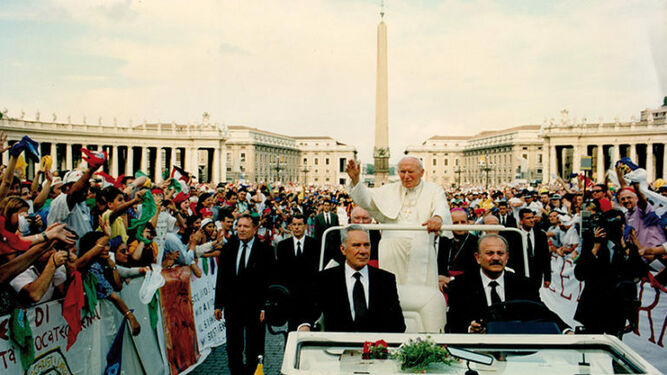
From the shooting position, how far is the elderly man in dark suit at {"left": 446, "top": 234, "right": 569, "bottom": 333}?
4.30 m

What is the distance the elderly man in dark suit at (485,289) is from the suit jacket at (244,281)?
2662 millimetres

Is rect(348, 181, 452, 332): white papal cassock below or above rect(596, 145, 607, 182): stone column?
below

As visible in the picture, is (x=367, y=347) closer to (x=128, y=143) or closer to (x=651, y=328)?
(x=651, y=328)

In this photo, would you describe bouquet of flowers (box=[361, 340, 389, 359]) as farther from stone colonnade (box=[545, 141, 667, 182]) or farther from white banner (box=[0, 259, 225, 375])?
stone colonnade (box=[545, 141, 667, 182])

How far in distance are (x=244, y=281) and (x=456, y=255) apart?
99.9 inches

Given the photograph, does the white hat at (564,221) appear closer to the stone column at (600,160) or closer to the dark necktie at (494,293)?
the dark necktie at (494,293)

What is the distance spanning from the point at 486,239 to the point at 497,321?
2.80ft

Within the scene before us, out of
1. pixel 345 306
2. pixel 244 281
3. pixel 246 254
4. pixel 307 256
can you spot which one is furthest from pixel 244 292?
pixel 345 306


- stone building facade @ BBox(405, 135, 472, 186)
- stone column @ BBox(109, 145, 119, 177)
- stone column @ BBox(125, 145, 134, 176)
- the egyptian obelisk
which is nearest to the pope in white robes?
the egyptian obelisk

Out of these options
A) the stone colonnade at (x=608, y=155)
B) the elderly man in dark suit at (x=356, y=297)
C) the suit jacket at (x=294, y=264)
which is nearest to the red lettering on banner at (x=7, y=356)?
the elderly man in dark suit at (x=356, y=297)

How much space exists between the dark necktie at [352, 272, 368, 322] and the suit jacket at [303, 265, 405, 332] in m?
0.04

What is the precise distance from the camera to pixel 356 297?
424 centimetres

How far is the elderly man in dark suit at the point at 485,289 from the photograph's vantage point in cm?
430

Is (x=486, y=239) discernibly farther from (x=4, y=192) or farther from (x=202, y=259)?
(x=202, y=259)
